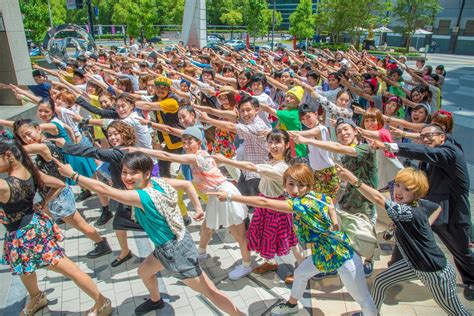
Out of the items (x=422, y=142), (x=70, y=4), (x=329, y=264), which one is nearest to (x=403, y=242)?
(x=329, y=264)

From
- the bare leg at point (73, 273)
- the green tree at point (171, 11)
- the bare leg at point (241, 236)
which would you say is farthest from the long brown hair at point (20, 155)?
the green tree at point (171, 11)

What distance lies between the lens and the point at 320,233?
3.07m

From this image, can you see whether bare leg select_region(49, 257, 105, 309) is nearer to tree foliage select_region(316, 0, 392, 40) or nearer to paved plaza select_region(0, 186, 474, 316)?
paved plaza select_region(0, 186, 474, 316)

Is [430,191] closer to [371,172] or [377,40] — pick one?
[371,172]

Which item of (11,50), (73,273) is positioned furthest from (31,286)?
(11,50)

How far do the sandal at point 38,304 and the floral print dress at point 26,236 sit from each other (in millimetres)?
631

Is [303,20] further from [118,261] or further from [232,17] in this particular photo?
[118,261]

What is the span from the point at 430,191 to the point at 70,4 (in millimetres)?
22697

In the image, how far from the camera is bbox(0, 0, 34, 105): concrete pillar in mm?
10031

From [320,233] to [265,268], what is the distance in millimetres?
1545

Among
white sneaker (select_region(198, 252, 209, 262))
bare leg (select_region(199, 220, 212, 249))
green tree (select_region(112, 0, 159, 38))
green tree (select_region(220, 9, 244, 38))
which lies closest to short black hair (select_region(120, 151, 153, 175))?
bare leg (select_region(199, 220, 212, 249))

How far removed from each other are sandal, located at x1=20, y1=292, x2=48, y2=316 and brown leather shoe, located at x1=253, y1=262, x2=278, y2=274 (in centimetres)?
242

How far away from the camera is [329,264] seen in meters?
3.11

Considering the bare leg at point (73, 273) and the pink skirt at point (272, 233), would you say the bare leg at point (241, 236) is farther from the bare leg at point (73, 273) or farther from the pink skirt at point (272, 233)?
the bare leg at point (73, 273)
